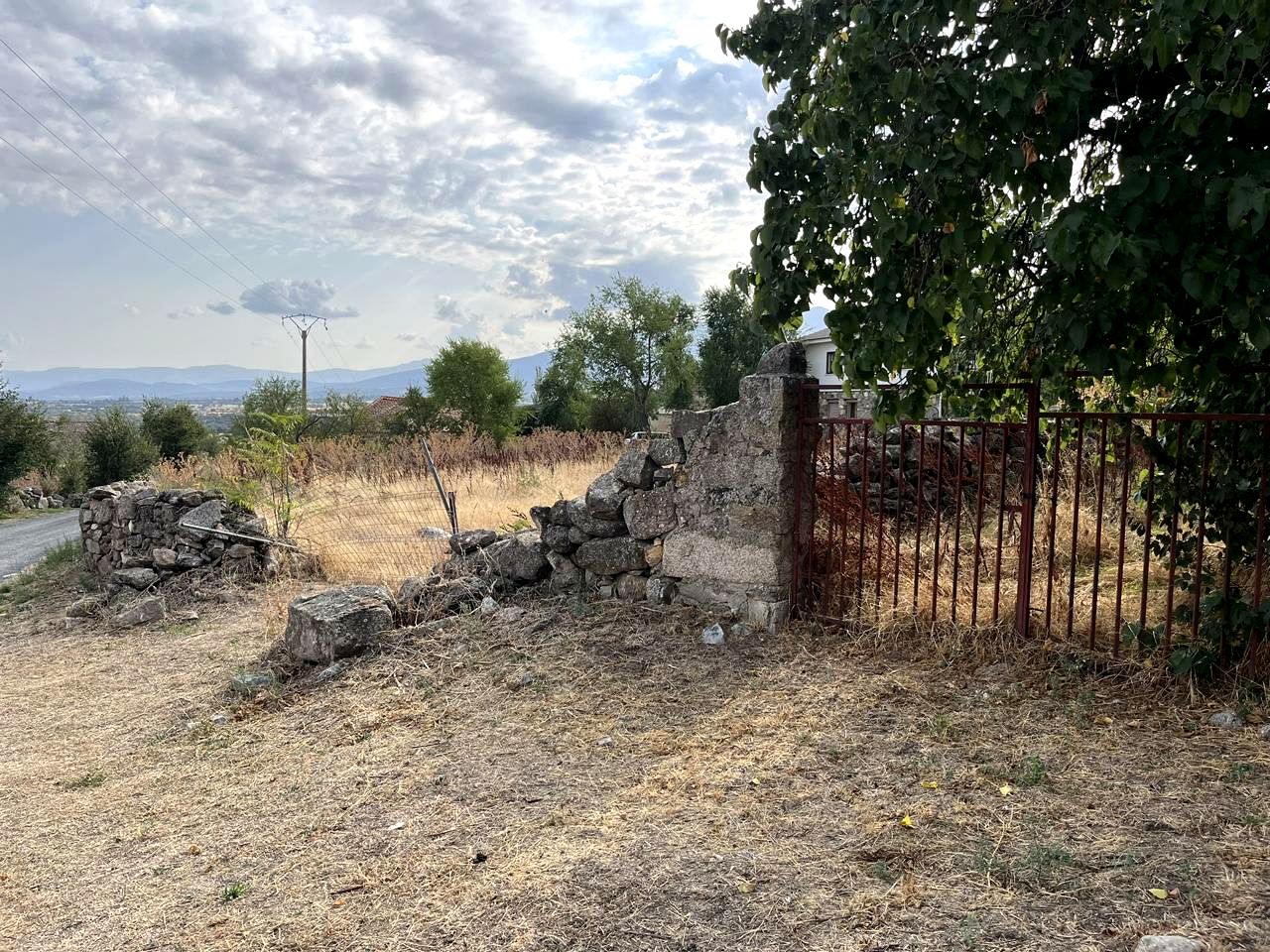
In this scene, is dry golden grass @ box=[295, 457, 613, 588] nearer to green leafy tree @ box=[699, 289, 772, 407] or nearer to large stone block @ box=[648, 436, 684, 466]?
large stone block @ box=[648, 436, 684, 466]

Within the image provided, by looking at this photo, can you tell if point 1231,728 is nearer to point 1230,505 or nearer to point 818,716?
point 1230,505

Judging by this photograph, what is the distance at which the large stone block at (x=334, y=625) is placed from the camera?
5918 mm

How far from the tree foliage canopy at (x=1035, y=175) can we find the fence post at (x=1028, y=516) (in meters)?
0.63

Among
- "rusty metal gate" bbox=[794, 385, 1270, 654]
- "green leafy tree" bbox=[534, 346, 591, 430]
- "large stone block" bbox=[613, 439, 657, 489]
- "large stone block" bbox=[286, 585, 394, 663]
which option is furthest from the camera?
"green leafy tree" bbox=[534, 346, 591, 430]

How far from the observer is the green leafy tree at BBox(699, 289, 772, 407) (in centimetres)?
3733

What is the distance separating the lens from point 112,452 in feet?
85.0

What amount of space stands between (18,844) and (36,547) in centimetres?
1316

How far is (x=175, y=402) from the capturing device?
31859 mm

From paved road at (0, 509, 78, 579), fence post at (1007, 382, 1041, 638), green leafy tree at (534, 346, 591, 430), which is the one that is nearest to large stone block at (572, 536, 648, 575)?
fence post at (1007, 382, 1041, 638)

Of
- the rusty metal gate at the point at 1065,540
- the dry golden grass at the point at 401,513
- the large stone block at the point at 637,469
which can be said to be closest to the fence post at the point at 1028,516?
the rusty metal gate at the point at 1065,540

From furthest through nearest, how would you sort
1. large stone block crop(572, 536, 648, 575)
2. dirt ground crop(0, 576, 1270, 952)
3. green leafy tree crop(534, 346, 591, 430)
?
green leafy tree crop(534, 346, 591, 430) → large stone block crop(572, 536, 648, 575) → dirt ground crop(0, 576, 1270, 952)

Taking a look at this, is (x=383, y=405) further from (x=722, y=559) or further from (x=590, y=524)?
(x=722, y=559)

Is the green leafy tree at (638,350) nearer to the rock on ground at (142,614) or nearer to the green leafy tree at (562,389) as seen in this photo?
the green leafy tree at (562,389)

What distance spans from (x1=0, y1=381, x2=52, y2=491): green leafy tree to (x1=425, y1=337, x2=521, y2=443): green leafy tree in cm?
1411
